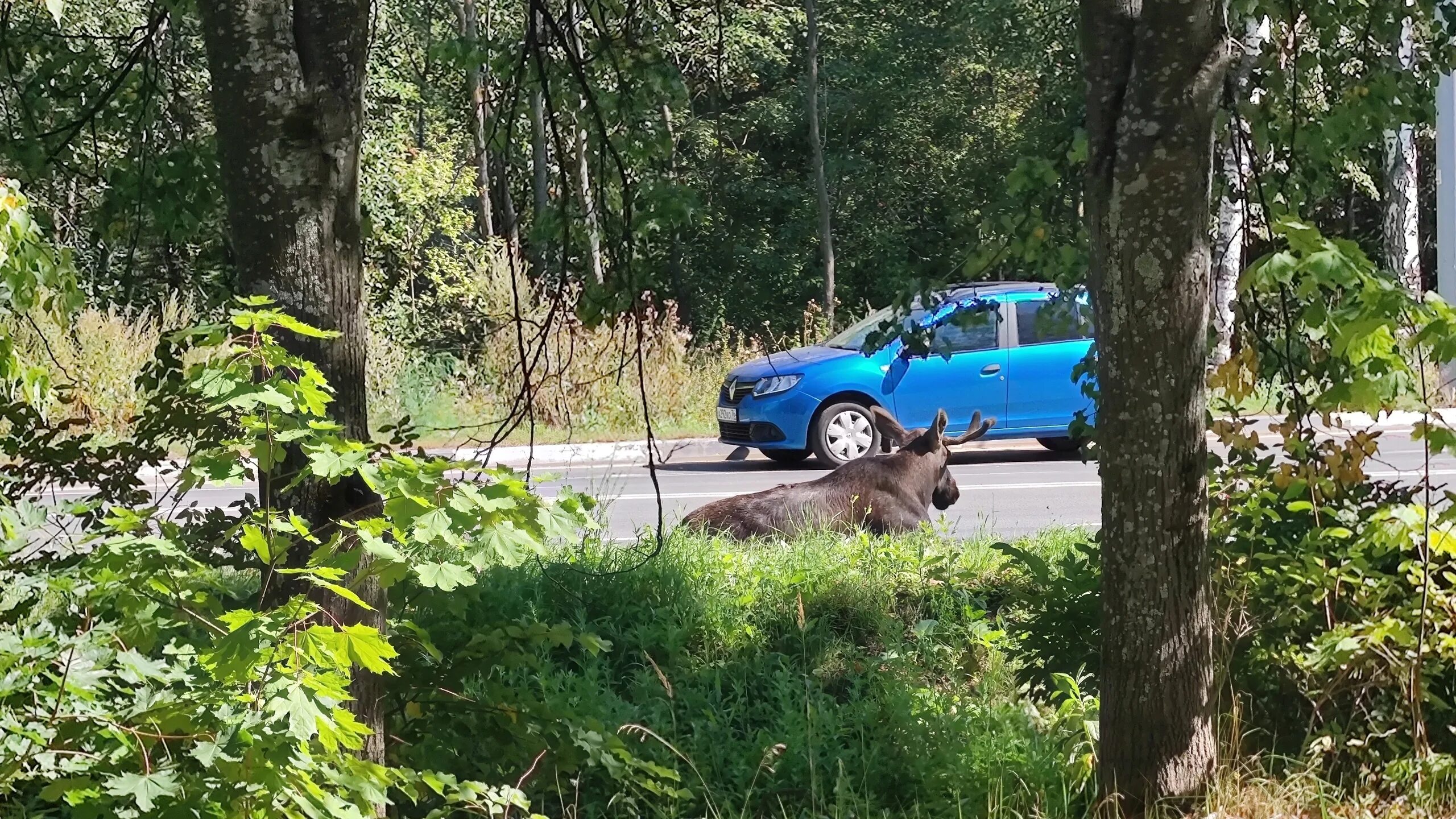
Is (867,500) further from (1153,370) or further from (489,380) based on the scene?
(489,380)

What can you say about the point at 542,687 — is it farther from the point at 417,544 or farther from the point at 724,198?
the point at 724,198

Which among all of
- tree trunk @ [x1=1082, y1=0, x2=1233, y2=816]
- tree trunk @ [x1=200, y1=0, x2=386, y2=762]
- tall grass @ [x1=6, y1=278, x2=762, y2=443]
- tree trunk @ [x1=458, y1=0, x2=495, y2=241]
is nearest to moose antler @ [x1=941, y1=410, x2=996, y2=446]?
tree trunk @ [x1=458, y1=0, x2=495, y2=241]

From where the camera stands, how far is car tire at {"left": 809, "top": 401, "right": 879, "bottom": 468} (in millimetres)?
13227

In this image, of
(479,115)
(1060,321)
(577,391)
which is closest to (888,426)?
(1060,321)

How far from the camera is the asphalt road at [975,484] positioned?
9594 mm

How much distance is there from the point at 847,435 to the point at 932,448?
238 inches

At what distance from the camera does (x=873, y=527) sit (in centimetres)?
709

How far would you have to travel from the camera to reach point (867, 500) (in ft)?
23.5

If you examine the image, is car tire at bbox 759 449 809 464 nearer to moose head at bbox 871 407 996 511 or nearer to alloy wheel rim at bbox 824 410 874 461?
alloy wheel rim at bbox 824 410 874 461

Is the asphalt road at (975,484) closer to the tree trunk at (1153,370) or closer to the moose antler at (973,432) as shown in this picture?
the moose antler at (973,432)

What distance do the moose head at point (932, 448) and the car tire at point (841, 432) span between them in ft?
18.6

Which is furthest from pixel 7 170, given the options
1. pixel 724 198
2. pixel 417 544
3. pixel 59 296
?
pixel 724 198

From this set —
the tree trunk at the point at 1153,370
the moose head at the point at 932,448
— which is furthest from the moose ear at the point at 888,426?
the tree trunk at the point at 1153,370

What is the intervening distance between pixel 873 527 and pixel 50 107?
4.13m
